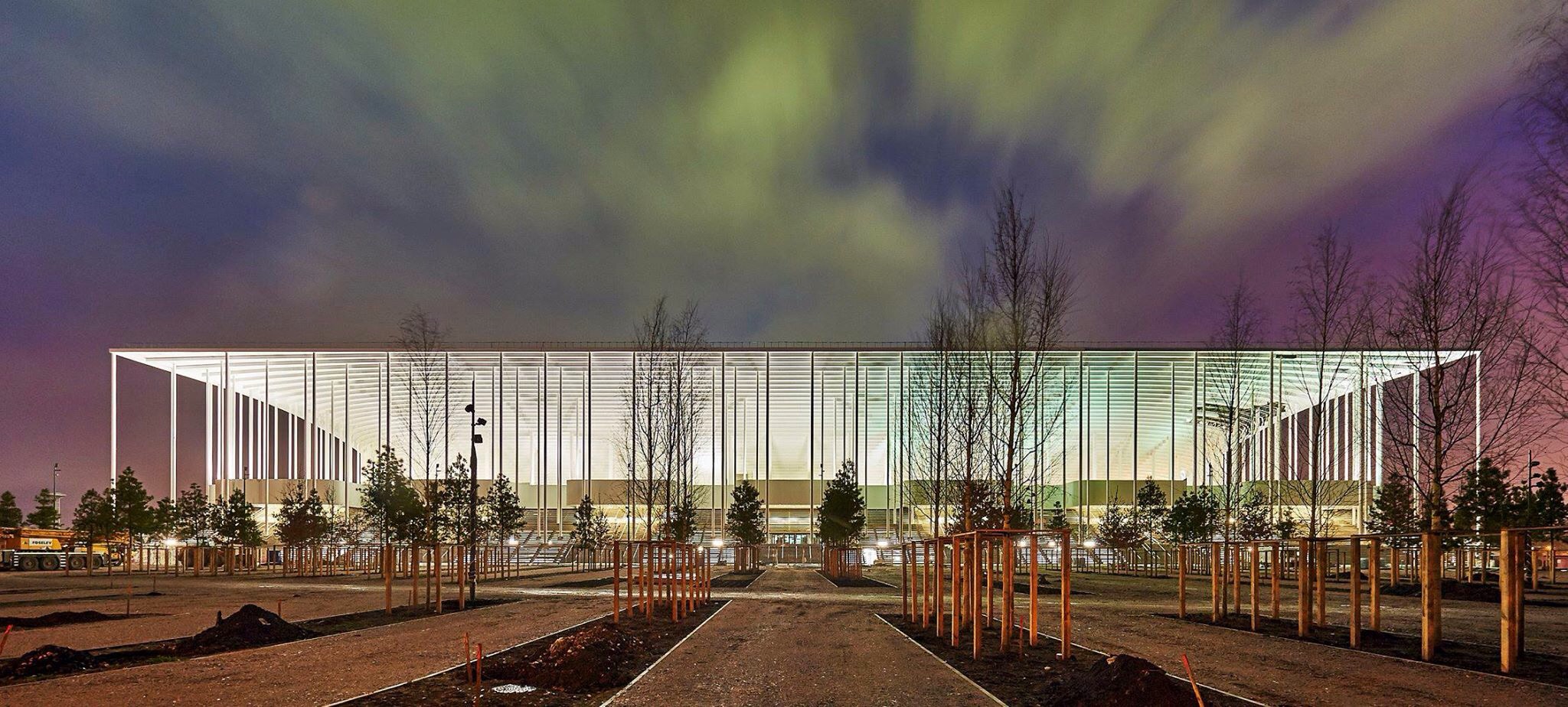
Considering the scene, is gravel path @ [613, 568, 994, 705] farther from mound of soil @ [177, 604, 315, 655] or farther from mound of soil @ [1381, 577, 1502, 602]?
mound of soil @ [1381, 577, 1502, 602]

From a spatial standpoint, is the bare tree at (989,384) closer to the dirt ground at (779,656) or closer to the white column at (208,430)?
the dirt ground at (779,656)

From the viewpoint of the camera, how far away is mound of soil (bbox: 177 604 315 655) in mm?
17016

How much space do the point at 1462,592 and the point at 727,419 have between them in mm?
64902

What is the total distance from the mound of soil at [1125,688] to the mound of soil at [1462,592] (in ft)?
71.5

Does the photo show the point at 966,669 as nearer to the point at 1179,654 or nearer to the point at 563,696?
the point at 1179,654

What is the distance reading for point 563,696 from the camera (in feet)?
41.5

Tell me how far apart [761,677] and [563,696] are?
3012 mm

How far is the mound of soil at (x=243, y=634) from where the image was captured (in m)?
17.0

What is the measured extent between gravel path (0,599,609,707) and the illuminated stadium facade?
192 ft

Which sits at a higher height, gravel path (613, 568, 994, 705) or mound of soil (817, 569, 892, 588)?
gravel path (613, 568, 994, 705)

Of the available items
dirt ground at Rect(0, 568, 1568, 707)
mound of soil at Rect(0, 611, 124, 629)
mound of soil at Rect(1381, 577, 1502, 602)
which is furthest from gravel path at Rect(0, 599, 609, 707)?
mound of soil at Rect(1381, 577, 1502, 602)

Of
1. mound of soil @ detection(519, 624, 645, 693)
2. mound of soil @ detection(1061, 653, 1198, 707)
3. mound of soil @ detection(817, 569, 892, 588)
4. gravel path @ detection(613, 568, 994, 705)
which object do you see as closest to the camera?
mound of soil @ detection(1061, 653, 1198, 707)

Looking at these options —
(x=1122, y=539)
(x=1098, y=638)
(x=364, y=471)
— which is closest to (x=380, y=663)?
(x=1098, y=638)

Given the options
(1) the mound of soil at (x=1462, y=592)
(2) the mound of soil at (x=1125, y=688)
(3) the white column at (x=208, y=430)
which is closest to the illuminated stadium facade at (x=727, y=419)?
(3) the white column at (x=208, y=430)
